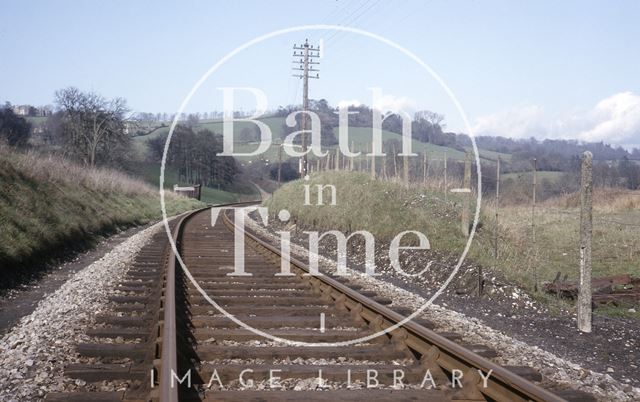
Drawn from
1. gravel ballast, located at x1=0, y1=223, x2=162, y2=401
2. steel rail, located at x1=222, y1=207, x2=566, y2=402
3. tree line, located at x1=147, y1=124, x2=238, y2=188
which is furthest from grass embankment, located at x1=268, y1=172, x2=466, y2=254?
tree line, located at x1=147, y1=124, x2=238, y2=188

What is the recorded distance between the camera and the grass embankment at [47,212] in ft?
36.0

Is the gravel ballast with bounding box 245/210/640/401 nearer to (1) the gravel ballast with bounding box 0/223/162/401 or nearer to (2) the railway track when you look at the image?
(2) the railway track

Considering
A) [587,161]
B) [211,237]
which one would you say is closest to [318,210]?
[211,237]

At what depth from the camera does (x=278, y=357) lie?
4.89m

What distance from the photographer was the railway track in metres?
3.93

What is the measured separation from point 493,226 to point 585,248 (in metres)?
6.87

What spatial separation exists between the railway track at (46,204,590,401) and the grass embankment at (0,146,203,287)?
4.45 meters

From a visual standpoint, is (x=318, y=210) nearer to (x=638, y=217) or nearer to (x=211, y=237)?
(x=211, y=237)

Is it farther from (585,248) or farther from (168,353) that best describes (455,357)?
(585,248)

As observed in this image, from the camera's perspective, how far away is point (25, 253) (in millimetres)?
10898

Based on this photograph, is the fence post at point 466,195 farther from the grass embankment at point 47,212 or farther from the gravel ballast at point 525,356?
the grass embankment at point 47,212

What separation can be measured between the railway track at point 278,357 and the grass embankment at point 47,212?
4.45 metres

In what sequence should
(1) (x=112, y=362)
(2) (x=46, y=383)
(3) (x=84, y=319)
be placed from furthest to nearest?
1. (3) (x=84, y=319)
2. (1) (x=112, y=362)
3. (2) (x=46, y=383)

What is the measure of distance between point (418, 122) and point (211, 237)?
22.7m
